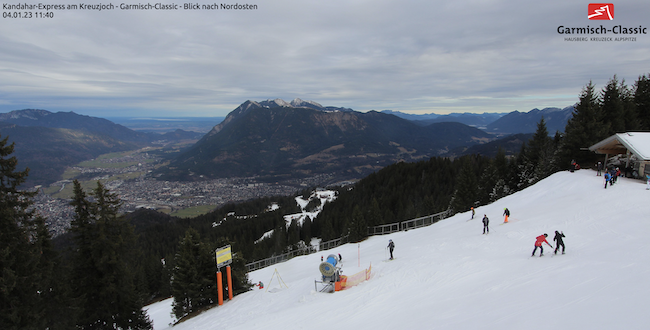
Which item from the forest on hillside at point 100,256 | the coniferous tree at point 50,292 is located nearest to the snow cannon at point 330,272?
the forest on hillside at point 100,256

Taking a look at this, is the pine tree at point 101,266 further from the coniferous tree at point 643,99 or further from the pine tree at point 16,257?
the coniferous tree at point 643,99

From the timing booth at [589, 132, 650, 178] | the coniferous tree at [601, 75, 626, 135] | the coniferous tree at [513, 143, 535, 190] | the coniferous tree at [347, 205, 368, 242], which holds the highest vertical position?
the coniferous tree at [601, 75, 626, 135]

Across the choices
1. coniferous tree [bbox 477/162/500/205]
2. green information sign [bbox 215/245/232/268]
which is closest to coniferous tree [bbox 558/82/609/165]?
coniferous tree [bbox 477/162/500/205]

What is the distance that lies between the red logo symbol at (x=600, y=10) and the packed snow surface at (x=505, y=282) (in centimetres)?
1330

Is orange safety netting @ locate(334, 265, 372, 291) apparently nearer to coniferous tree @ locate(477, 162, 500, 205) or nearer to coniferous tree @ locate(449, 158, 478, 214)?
coniferous tree @ locate(449, 158, 478, 214)

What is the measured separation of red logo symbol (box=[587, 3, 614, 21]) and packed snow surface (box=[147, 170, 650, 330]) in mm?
13300

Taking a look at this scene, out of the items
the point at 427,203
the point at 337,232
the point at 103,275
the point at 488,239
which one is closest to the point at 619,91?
the point at 427,203

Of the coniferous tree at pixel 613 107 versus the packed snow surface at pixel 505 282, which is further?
the coniferous tree at pixel 613 107

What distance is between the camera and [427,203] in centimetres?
5666

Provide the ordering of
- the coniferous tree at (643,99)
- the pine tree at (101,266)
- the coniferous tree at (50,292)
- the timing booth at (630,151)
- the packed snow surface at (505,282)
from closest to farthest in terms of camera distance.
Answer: the packed snow surface at (505,282)
the coniferous tree at (50,292)
the pine tree at (101,266)
the timing booth at (630,151)
the coniferous tree at (643,99)

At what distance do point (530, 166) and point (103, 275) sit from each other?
55.5 m

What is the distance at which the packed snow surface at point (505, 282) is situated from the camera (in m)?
8.60

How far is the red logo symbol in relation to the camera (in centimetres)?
2356

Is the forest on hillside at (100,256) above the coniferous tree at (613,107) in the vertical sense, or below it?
below
